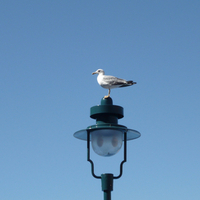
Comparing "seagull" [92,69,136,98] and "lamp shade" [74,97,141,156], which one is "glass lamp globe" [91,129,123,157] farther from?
"seagull" [92,69,136,98]

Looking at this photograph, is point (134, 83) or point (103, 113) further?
point (134, 83)

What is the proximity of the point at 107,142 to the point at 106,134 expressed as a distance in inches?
7.1

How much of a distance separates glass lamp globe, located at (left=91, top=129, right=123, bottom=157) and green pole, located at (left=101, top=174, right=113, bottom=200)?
48cm

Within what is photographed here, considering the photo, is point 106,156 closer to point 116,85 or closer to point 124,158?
point 124,158

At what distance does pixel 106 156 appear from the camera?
809 centimetres

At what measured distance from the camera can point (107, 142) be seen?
801cm

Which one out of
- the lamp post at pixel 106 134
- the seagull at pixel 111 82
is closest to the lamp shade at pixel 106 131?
the lamp post at pixel 106 134

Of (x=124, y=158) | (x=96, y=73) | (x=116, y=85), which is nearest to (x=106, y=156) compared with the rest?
(x=124, y=158)

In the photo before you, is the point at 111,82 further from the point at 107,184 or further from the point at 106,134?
the point at 107,184

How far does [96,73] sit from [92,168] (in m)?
3.07

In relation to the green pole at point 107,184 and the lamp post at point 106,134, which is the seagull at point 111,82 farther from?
the green pole at point 107,184

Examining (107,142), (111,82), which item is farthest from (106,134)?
(111,82)

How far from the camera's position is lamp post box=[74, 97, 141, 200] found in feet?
25.8

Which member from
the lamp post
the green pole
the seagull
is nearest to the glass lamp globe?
the lamp post
